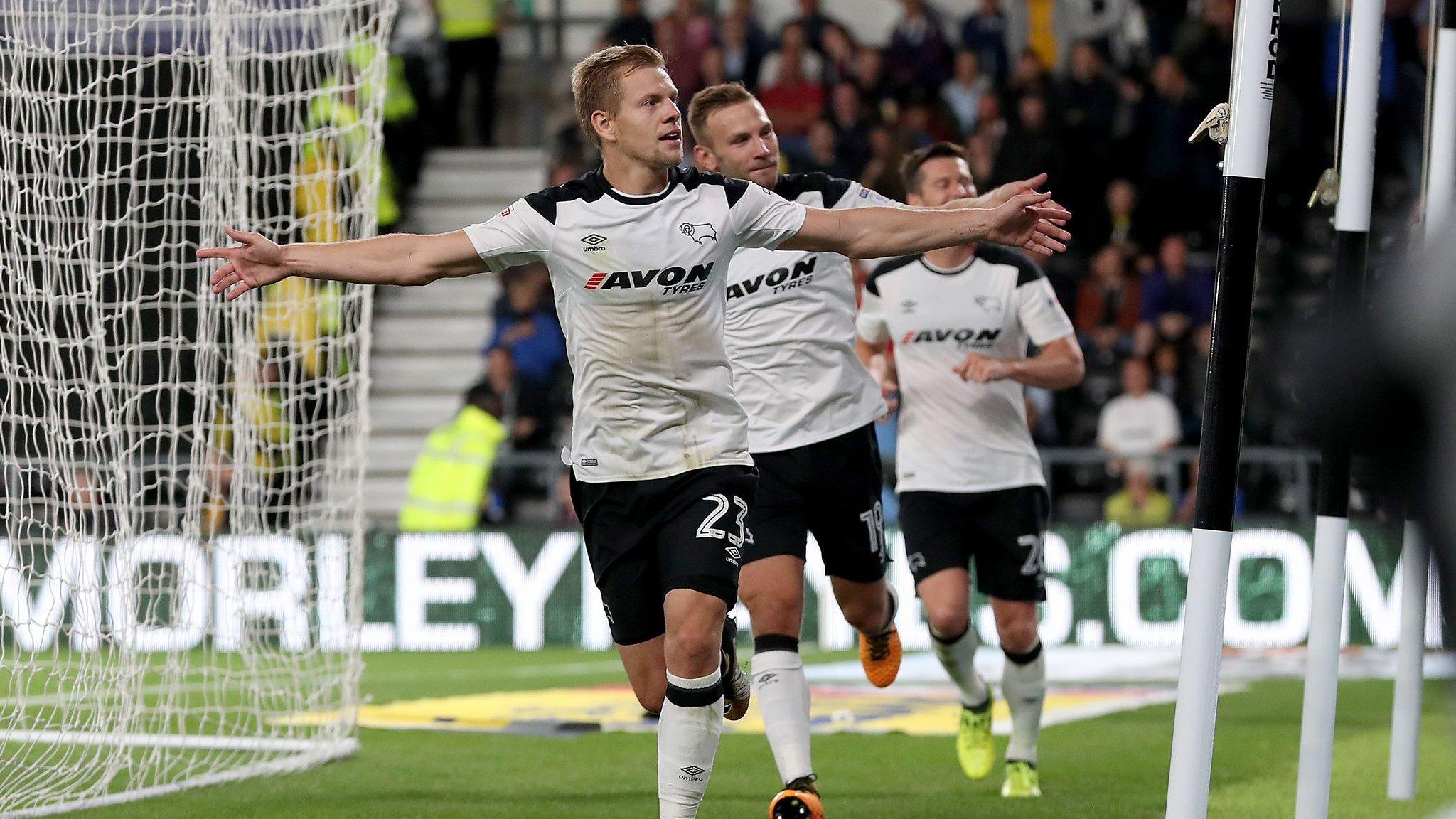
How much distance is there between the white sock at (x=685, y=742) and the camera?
5016 millimetres

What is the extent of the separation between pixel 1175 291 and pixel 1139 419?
1458 mm

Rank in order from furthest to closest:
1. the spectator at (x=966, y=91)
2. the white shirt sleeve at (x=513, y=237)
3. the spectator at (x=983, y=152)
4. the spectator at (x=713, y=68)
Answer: the spectator at (x=713, y=68) < the spectator at (x=966, y=91) < the spectator at (x=983, y=152) < the white shirt sleeve at (x=513, y=237)

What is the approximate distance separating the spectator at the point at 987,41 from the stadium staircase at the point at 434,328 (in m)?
4.68

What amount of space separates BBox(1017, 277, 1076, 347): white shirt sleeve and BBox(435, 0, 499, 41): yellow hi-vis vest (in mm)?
12441

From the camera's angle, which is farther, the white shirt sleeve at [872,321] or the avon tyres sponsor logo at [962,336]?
the white shirt sleeve at [872,321]

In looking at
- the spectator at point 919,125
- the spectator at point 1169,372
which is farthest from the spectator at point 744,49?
the spectator at point 1169,372

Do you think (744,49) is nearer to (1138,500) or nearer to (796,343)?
(1138,500)

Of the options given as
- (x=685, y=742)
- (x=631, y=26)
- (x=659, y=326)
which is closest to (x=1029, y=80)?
(x=631, y=26)

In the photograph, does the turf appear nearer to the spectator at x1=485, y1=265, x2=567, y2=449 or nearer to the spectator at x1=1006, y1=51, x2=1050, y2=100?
the spectator at x1=485, y1=265, x2=567, y2=449

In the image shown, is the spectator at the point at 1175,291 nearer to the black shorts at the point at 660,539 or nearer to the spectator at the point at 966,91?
the spectator at the point at 966,91

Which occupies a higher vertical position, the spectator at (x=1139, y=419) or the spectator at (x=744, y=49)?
the spectator at (x=744, y=49)

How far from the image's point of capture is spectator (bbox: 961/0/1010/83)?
1808cm

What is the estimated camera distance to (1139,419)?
575 inches

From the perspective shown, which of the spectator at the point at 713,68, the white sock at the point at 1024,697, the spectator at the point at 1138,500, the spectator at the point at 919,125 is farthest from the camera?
the spectator at the point at 713,68
